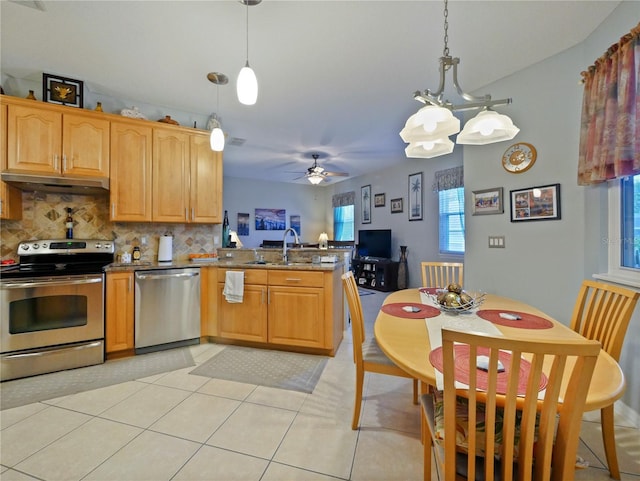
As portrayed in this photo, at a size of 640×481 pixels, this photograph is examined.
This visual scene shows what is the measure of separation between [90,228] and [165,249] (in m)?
0.76

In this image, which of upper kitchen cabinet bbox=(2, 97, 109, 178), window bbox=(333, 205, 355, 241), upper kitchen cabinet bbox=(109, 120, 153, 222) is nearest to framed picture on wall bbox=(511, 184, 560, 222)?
upper kitchen cabinet bbox=(109, 120, 153, 222)

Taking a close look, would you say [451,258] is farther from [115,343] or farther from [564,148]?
[115,343]

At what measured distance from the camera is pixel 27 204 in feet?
8.96

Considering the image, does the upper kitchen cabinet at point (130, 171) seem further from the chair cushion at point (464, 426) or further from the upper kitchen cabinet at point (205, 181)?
the chair cushion at point (464, 426)

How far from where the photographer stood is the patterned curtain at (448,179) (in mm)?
4703

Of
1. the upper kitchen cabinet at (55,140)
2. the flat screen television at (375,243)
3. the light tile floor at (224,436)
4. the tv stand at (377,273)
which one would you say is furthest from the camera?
the flat screen television at (375,243)

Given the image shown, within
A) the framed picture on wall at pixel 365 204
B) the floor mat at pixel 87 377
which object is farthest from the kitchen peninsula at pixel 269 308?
the framed picture on wall at pixel 365 204

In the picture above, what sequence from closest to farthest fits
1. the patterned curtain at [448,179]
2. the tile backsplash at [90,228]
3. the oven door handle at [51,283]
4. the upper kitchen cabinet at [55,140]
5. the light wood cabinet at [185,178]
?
the oven door handle at [51,283] < the upper kitchen cabinet at [55,140] < the tile backsplash at [90,228] < the light wood cabinet at [185,178] < the patterned curtain at [448,179]

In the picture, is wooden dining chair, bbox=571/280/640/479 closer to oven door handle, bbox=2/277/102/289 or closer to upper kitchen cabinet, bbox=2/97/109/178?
oven door handle, bbox=2/277/102/289

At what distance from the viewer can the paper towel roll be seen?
3176 millimetres

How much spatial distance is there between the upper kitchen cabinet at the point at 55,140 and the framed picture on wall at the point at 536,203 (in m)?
4.04

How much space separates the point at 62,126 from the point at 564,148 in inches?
178

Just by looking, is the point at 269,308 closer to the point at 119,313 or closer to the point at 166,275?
the point at 166,275

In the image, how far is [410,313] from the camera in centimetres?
159
